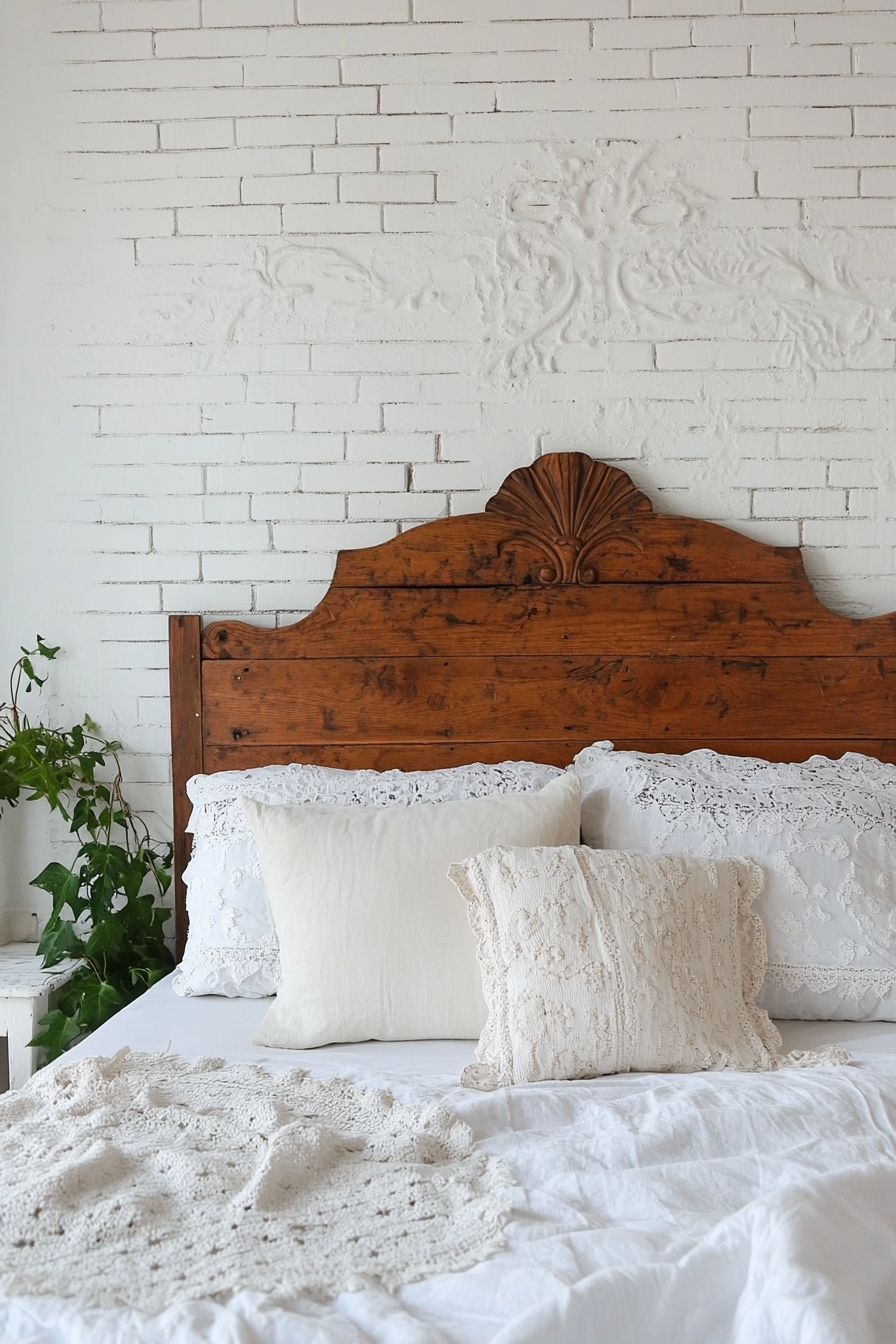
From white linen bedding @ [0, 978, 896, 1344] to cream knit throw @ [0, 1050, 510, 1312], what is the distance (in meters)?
0.03

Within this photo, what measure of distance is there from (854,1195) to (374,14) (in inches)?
93.3

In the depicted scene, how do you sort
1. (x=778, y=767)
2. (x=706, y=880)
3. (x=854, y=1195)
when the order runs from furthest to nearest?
(x=778, y=767) → (x=706, y=880) → (x=854, y=1195)

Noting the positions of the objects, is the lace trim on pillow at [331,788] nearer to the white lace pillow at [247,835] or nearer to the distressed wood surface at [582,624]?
the white lace pillow at [247,835]

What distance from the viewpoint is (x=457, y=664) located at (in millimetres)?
2295

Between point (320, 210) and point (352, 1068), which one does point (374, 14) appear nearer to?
point (320, 210)

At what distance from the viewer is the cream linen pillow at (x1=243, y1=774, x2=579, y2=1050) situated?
172 cm

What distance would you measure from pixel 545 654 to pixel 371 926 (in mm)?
771

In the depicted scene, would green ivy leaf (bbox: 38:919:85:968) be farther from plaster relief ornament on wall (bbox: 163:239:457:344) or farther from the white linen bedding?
plaster relief ornament on wall (bbox: 163:239:457:344)

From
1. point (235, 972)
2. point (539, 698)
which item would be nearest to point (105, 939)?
point (235, 972)

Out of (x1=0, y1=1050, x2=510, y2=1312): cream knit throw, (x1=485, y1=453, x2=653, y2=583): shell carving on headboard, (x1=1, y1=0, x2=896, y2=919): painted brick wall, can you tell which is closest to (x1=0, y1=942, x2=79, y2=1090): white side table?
(x1=0, y1=1050, x2=510, y2=1312): cream knit throw

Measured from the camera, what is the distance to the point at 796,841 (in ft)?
6.24

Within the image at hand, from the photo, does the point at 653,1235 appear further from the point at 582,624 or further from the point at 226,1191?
the point at 582,624

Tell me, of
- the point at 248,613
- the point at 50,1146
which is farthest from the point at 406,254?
the point at 50,1146

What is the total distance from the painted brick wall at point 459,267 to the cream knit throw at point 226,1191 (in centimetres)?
125
